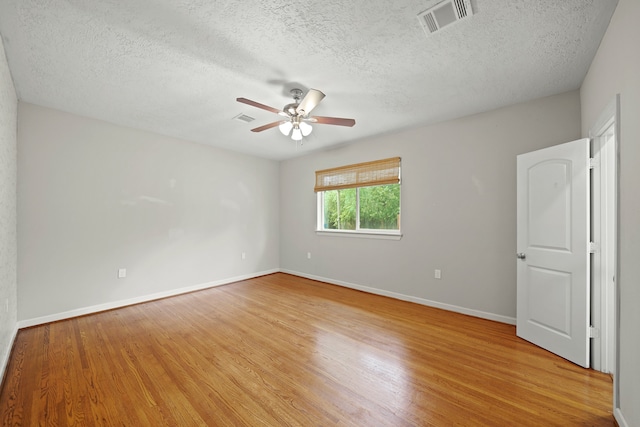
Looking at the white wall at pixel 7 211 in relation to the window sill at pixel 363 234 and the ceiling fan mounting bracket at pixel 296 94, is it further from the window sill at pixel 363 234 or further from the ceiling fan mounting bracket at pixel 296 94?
the window sill at pixel 363 234

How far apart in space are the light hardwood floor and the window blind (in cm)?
204

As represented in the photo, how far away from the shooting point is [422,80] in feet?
8.03

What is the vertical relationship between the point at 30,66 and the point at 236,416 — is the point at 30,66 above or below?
above

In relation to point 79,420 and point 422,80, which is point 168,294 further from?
point 422,80

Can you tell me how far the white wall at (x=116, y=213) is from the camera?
2959 millimetres

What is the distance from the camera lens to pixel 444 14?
1645mm

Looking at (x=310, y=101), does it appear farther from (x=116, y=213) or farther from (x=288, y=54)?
(x=116, y=213)

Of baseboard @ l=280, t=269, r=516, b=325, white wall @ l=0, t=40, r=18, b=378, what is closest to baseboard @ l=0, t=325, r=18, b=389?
white wall @ l=0, t=40, r=18, b=378

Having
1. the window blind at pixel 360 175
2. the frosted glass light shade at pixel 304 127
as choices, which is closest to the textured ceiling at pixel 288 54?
the frosted glass light shade at pixel 304 127

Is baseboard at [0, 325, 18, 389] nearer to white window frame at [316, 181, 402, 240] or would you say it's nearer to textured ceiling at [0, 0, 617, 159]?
textured ceiling at [0, 0, 617, 159]

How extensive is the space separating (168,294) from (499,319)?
462cm

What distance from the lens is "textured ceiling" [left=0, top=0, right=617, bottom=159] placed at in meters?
1.63

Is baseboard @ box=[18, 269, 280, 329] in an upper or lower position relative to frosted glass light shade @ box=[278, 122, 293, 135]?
lower

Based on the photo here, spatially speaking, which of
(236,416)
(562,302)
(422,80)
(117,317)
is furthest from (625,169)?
(117,317)
